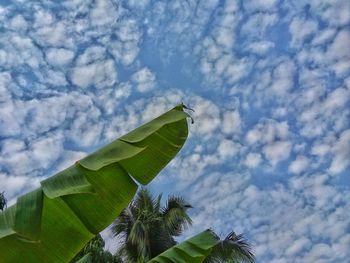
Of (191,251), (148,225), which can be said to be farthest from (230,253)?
(191,251)

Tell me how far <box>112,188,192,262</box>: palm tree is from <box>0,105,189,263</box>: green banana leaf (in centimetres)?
1001

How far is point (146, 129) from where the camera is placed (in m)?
3.75

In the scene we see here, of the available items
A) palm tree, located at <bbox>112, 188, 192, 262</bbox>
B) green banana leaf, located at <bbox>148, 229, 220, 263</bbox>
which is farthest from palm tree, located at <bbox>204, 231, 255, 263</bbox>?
green banana leaf, located at <bbox>148, 229, 220, 263</bbox>

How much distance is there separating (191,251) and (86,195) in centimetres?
195

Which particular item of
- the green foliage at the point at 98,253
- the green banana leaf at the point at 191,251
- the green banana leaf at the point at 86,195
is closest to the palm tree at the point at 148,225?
the green foliage at the point at 98,253

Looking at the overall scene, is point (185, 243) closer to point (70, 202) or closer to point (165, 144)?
point (165, 144)

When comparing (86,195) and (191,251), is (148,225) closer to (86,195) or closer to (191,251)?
(191,251)

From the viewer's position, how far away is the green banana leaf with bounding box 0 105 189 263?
287cm

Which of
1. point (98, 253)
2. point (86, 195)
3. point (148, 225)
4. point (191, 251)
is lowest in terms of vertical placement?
point (86, 195)

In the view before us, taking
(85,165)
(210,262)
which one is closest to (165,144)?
(85,165)

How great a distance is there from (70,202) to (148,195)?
12.2 metres

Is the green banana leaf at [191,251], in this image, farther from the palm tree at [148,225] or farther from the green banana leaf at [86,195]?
the palm tree at [148,225]

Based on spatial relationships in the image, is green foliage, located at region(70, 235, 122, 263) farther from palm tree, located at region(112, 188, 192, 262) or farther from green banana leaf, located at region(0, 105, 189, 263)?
green banana leaf, located at region(0, 105, 189, 263)

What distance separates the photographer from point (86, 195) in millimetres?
3402
